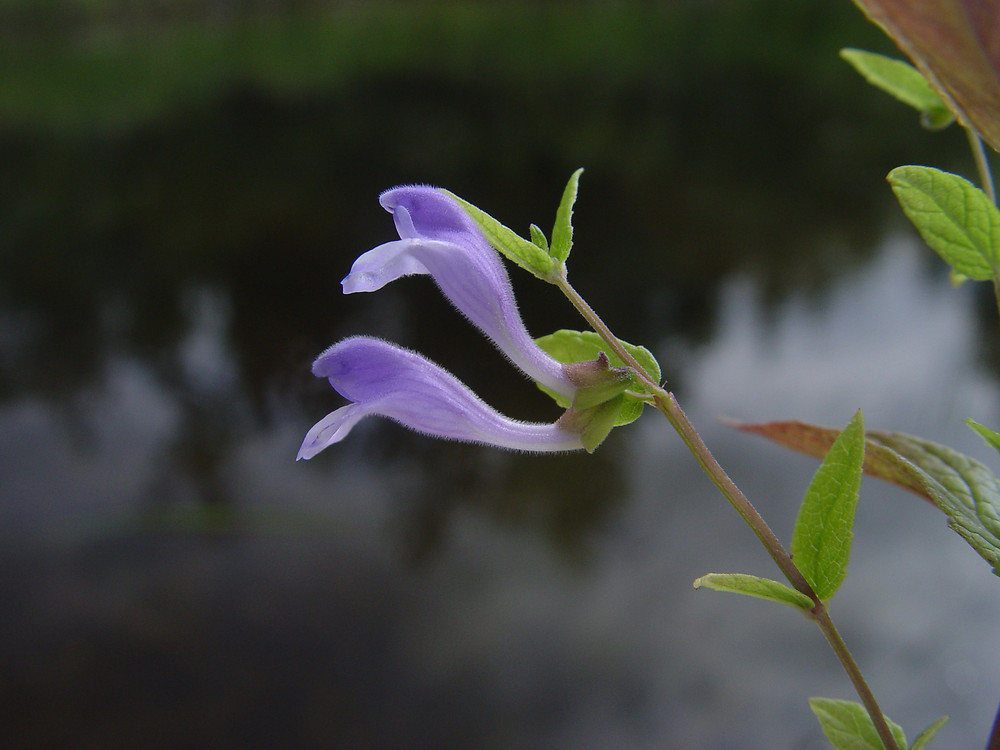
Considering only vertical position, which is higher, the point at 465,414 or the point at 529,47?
the point at 465,414

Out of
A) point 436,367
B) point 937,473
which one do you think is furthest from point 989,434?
point 436,367

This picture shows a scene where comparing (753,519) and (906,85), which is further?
(906,85)

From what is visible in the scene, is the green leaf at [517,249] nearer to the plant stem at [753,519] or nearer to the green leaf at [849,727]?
the plant stem at [753,519]

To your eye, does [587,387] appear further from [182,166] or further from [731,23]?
[731,23]

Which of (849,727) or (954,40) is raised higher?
(954,40)

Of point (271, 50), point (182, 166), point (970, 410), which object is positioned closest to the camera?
point (970, 410)

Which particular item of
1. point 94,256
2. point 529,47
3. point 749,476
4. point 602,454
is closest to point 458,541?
point 602,454

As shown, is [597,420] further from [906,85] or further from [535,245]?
[906,85]
